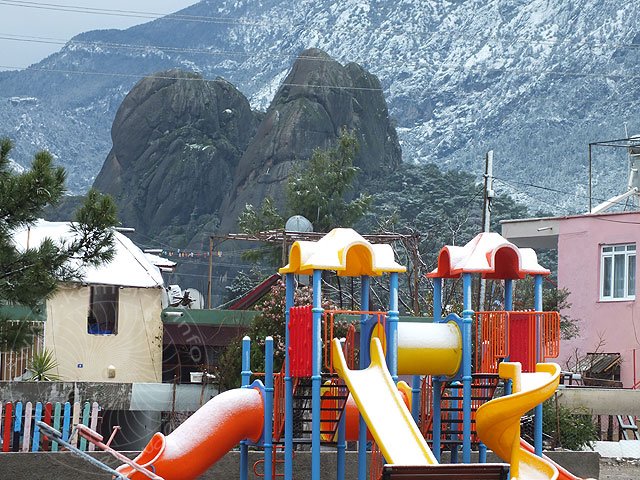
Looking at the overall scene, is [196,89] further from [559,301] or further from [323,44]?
[323,44]

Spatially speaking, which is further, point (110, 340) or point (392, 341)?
point (110, 340)

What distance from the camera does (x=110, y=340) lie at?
32.6m

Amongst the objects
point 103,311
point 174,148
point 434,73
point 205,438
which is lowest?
point 205,438

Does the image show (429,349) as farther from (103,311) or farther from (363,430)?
(103,311)

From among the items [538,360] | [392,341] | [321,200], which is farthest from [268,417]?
[321,200]

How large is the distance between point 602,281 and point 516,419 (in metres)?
19.6

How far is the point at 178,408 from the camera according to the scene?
95.8 ft

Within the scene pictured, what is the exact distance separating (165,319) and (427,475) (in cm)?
1808

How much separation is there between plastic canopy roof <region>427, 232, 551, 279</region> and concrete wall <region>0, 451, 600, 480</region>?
3.24 m

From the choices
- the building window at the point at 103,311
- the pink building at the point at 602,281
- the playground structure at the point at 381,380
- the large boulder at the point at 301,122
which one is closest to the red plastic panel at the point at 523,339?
the playground structure at the point at 381,380

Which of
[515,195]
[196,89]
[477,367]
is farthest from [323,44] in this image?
[477,367]

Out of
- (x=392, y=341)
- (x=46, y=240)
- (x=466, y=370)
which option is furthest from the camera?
(x=46, y=240)

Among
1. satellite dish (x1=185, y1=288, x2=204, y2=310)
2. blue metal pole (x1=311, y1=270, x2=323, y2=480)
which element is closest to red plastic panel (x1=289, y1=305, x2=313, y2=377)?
blue metal pole (x1=311, y1=270, x2=323, y2=480)

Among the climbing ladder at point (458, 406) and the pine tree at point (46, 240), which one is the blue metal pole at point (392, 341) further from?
the pine tree at point (46, 240)
